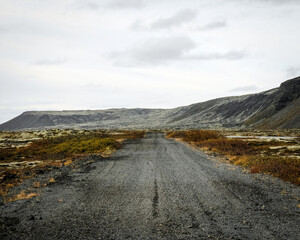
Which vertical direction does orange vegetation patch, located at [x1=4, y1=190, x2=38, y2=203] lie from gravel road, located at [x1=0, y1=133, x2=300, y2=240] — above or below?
above

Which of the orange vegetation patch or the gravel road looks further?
the orange vegetation patch

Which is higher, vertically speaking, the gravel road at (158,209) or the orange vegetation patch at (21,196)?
the orange vegetation patch at (21,196)

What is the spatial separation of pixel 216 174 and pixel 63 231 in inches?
315

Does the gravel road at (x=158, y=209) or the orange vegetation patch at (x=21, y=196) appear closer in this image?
the gravel road at (x=158, y=209)

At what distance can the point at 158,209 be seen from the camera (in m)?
6.64

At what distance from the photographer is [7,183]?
9742mm

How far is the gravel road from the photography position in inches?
208

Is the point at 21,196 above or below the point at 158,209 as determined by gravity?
above

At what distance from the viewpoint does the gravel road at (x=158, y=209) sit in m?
5.28

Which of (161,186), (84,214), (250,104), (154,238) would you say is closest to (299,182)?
(161,186)

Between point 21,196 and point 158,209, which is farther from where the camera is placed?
point 21,196

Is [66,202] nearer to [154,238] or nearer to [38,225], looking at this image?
[38,225]

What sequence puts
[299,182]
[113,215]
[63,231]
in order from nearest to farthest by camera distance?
1. [63,231]
2. [113,215]
3. [299,182]

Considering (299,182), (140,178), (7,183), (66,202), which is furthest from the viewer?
(140,178)
